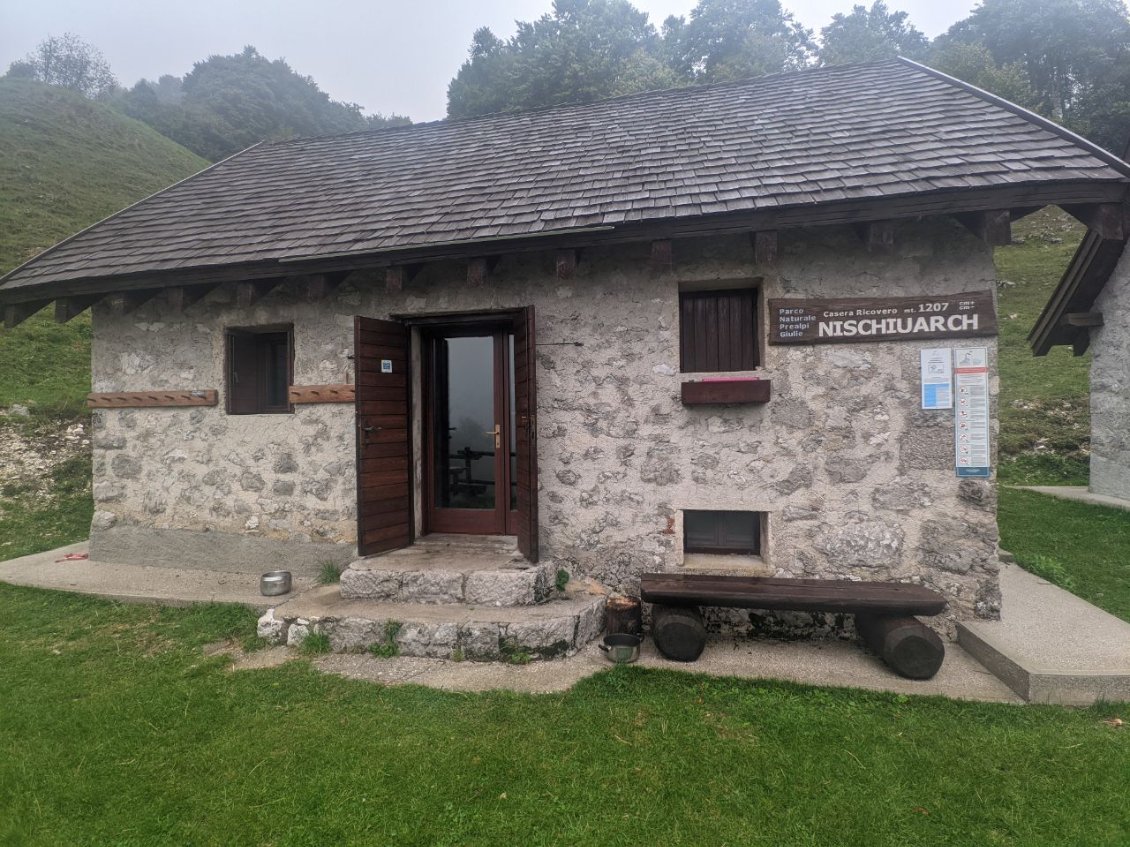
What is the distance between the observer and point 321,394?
5.00 metres

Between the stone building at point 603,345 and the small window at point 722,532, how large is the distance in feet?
0.08

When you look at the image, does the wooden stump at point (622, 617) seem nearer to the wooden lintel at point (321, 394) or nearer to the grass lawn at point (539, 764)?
the grass lawn at point (539, 764)

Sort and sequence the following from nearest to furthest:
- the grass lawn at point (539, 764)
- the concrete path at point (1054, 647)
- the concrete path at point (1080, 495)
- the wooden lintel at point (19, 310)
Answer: the grass lawn at point (539, 764)
the concrete path at point (1054, 647)
the wooden lintel at point (19, 310)
the concrete path at point (1080, 495)

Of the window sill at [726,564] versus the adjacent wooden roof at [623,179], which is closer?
the adjacent wooden roof at [623,179]

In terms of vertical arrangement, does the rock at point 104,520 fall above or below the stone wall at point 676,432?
below

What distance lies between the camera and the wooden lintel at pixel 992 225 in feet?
12.0

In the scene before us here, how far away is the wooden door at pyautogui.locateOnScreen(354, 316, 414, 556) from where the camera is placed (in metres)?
4.48

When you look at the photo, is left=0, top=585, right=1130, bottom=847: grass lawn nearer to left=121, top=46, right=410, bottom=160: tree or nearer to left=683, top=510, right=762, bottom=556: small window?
left=683, top=510, right=762, bottom=556: small window

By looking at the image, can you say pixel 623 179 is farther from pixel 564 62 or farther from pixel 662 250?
pixel 564 62

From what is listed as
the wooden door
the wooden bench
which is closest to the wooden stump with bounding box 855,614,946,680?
the wooden bench

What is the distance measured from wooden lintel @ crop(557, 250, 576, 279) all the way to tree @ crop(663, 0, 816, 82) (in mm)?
28143

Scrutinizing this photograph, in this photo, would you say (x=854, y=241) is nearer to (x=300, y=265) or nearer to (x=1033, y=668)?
(x=1033, y=668)

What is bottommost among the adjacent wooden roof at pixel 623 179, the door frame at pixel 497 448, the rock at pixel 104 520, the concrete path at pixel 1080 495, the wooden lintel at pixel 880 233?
the concrete path at pixel 1080 495

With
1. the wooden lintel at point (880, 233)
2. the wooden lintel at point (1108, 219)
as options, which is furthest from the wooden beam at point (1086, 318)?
the wooden lintel at point (880, 233)
